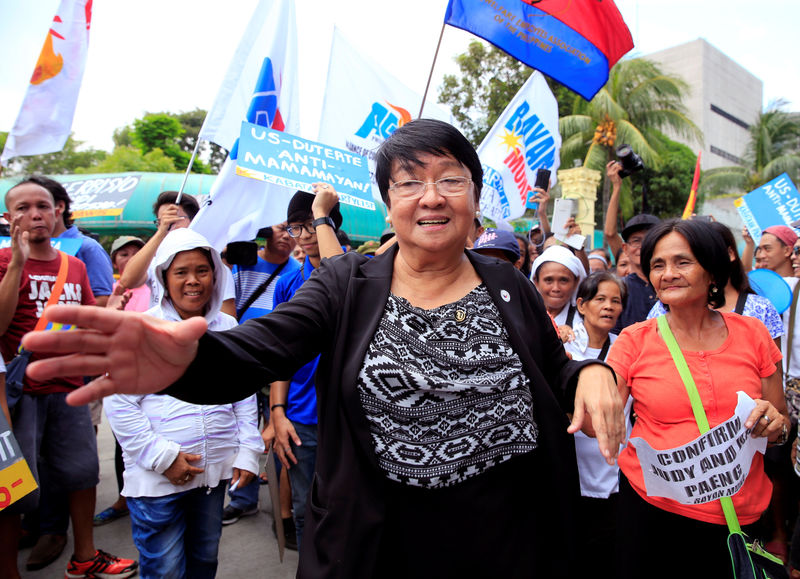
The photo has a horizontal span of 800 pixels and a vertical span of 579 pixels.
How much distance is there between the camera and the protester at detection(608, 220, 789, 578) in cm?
202

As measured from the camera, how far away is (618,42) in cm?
457

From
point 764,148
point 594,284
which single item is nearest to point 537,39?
point 594,284

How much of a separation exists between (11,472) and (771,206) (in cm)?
616

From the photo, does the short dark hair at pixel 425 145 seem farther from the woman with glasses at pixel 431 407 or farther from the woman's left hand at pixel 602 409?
the woman's left hand at pixel 602 409

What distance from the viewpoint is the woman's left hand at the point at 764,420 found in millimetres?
1919

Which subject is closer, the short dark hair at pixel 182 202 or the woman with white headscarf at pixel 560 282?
the woman with white headscarf at pixel 560 282

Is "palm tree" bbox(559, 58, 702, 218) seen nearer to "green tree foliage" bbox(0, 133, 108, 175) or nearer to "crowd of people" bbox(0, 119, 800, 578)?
"crowd of people" bbox(0, 119, 800, 578)

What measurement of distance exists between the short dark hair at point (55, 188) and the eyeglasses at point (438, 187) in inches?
109

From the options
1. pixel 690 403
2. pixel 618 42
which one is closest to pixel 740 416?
pixel 690 403

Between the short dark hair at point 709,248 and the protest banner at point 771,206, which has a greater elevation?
the protest banner at point 771,206

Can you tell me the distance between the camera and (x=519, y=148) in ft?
18.7

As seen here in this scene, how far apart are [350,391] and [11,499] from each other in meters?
1.91

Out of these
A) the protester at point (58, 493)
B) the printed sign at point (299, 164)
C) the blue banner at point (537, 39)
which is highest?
the blue banner at point (537, 39)

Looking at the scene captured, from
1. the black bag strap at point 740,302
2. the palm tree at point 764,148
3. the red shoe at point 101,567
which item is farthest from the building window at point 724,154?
the red shoe at point 101,567
